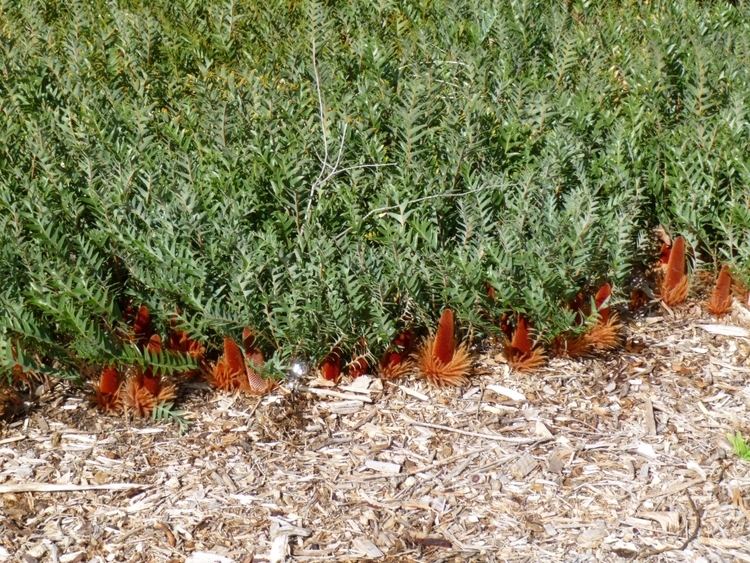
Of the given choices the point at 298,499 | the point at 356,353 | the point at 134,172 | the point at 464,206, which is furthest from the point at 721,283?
the point at 134,172

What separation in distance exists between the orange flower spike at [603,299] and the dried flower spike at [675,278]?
0.41 meters

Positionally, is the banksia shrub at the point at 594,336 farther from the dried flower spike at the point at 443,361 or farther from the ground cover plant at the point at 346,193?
the dried flower spike at the point at 443,361

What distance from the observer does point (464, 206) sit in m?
3.98

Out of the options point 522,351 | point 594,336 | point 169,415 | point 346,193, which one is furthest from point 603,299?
point 169,415

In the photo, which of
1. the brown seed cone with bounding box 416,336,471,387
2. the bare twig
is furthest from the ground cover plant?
the bare twig

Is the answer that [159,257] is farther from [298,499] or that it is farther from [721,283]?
[721,283]

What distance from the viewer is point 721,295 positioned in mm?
4180

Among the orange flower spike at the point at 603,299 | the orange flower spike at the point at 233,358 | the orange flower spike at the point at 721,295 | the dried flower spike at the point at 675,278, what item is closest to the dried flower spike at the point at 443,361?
the orange flower spike at the point at 603,299

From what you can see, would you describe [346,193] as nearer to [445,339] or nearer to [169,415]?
[445,339]

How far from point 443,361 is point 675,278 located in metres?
1.12

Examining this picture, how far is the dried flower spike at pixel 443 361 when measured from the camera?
3.74 m

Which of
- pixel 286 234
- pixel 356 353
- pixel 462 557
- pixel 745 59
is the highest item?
pixel 745 59

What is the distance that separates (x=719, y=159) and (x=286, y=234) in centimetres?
184

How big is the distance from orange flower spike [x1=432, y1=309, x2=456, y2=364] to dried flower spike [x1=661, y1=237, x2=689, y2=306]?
1027 millimetres
